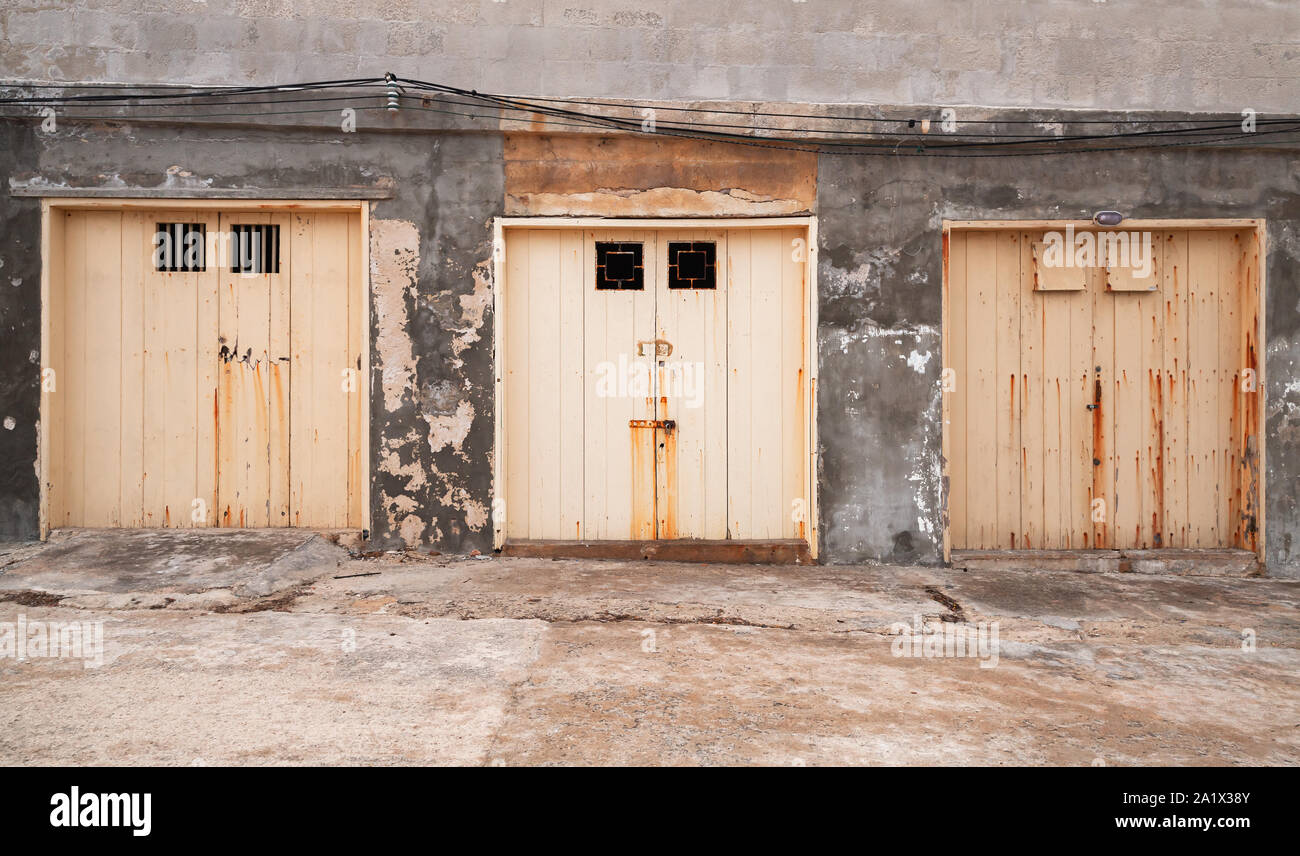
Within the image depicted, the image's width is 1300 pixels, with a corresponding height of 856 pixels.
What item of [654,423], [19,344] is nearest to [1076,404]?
[654,423]

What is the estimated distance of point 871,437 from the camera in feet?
19.6

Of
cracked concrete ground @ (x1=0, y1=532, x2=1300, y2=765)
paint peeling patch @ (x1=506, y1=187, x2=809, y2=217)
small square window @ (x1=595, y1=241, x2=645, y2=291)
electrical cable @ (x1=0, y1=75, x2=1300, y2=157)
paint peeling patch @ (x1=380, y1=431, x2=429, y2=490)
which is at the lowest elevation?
cracked concrete ground @ (x1=0, y1=532, x2=1300, y2=765)

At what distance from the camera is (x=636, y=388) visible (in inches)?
241

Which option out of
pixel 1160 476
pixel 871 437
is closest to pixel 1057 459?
pixel 1160 476

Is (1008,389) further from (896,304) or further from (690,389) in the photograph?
(690,389)

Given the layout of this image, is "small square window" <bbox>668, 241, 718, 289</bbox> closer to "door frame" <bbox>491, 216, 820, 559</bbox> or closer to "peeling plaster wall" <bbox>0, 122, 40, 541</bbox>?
"door frame" <bbox>491, 216, 820, 559</bbox>

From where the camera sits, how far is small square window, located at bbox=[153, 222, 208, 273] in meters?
6.00

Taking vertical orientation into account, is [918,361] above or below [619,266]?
below

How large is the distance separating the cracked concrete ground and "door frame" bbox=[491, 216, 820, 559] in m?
0.48

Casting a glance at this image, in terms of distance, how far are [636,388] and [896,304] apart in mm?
1835

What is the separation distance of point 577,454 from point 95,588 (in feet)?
9.50

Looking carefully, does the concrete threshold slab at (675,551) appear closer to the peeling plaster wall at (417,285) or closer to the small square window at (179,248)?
the peeling plaster wall at (417,285)

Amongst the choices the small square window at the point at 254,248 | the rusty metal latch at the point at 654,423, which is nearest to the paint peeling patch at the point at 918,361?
the rusty metal latch at the point at 654,423
